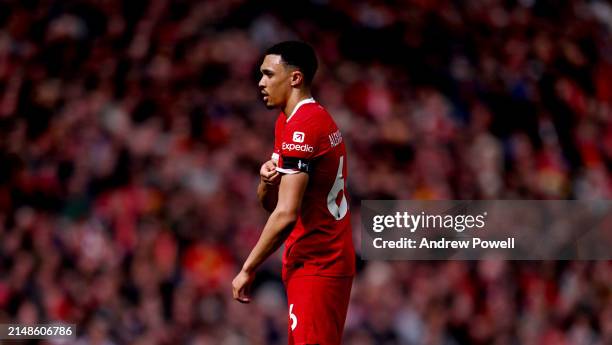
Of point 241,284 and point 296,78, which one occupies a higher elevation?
point 296,78

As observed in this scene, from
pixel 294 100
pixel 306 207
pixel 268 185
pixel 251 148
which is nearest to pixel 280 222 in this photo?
pixel 306 207

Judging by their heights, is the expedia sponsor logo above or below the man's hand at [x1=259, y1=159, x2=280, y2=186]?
above

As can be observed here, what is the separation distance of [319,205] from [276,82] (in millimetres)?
511

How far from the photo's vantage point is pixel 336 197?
3.78 m

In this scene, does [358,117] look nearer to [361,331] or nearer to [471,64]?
[471,64]

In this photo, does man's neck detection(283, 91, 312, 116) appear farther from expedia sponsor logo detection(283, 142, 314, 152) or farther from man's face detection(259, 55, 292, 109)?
expedia sponsor logo detection(283, 142, 314, 152)

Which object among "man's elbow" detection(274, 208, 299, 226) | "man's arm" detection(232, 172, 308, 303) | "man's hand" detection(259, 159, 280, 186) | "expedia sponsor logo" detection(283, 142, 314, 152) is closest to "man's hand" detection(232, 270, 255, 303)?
"man's arm" detection(232, 172, 308, 303)

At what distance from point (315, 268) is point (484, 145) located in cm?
525

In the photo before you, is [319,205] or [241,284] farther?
[319,205]

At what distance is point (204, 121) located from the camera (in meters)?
8.54

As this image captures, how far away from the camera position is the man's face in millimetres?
3775

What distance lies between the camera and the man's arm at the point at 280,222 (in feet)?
11.6

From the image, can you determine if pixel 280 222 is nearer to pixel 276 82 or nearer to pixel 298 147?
pixel 298 147

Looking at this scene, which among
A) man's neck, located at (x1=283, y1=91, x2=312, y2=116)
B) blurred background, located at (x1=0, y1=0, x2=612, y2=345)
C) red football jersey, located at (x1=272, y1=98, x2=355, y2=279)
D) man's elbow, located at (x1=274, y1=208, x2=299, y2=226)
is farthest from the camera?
blurred background, located at (x1=0, y1=0, x2=612, y2=345)
